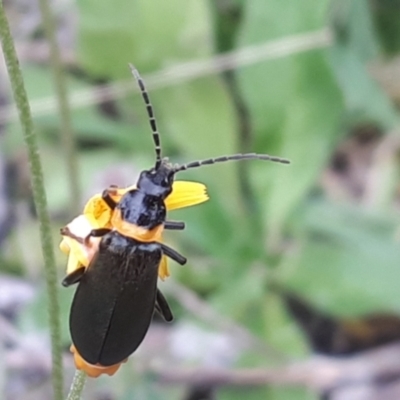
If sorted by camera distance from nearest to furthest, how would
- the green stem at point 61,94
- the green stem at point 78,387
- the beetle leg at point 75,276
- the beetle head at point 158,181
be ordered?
the green stem at point 78,387 < the beetle leg at point 75,276 < the beetle head at point 158,181 < the green stem at point 61,94

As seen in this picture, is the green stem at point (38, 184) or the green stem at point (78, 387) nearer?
the green stem at point (38, 184)

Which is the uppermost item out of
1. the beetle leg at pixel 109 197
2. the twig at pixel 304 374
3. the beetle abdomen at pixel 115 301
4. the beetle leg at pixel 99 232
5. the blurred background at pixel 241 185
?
the beetle leg at pixel 109 197

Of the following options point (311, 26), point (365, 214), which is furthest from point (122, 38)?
point (365, 214)

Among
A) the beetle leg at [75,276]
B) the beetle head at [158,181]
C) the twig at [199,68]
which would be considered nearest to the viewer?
the beetle leg at [75,276]

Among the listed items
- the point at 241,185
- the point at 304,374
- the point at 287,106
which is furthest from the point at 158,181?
the point at 241,185

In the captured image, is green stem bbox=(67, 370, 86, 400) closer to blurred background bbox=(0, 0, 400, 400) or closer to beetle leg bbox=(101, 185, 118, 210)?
beetle leg bbox=(101, 185, 118, 210)

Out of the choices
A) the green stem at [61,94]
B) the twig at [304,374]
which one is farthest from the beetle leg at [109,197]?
the twig at [304,374]

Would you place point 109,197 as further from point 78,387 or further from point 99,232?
point 78,387

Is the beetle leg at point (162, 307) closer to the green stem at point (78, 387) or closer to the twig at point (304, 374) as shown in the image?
the green stem at point (78, 387)
